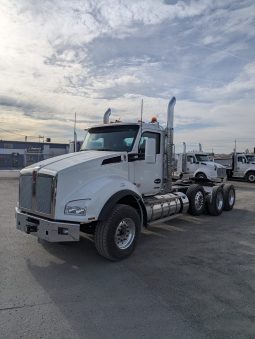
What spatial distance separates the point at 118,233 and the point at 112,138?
236cm

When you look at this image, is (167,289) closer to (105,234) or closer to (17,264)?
(105,234)

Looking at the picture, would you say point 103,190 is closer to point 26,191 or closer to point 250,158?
point 26,191

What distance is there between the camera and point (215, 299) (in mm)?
4805

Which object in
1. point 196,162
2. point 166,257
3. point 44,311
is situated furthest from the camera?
point 196,162

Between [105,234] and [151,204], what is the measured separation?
2244 mm

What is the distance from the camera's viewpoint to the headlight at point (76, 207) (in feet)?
19.4

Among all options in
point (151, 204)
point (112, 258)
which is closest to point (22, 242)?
point (112, 258)

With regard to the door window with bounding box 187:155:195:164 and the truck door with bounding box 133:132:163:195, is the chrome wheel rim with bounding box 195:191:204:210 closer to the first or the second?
the truck door with bounding box 133:132:163:195

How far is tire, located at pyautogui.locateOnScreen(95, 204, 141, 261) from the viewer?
6156mm

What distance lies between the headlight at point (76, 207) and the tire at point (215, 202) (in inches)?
259

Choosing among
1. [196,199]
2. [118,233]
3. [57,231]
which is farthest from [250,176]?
[57,231]

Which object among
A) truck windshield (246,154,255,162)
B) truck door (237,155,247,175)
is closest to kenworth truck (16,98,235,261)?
truck door (237,155,247,175)

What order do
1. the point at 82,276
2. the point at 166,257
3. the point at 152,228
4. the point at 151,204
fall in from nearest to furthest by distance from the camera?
the point at 82,276, the point at 166,257, the point at 151,204, the point at 152,228

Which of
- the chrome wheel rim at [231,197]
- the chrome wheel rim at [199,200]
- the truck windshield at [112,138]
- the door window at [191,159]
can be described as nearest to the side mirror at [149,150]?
the truck windshield at [112,138]
